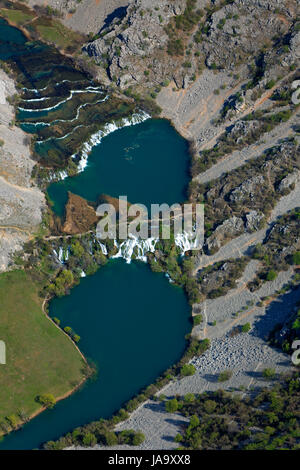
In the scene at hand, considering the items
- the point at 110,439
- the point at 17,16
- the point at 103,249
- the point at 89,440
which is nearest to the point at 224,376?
the point at 110,439

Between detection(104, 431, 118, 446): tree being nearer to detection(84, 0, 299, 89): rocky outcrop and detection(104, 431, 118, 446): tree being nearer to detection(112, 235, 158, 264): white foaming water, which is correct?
detection(112, 235, 158, 264): white foaming water

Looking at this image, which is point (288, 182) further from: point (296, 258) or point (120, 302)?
point (120, 302)

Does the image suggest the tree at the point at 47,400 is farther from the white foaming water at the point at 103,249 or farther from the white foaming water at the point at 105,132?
the white foaming water at the point at 105,132

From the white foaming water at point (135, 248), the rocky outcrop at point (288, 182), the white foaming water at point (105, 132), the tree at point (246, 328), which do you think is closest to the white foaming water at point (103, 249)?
the white foaming water at point (135, 248)

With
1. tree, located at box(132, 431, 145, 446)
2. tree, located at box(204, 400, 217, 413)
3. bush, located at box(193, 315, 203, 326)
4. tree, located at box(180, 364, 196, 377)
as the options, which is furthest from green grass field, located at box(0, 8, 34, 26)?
tree, located at box(132, 431, 145, 446)

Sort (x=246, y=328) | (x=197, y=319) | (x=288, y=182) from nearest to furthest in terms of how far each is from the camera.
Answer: (x=246, y=328) < (x=197, y=319) < (x=288, y=182)

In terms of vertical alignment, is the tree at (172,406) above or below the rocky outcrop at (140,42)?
below
